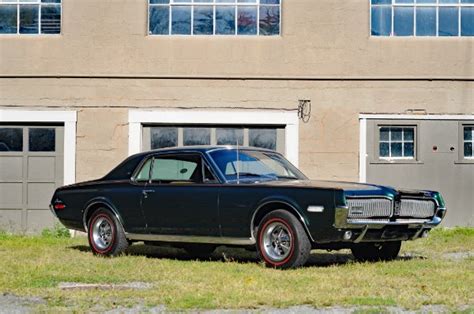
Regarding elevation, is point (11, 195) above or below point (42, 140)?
below

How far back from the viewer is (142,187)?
12445 millimetres

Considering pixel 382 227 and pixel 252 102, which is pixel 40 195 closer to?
pixel 252 102

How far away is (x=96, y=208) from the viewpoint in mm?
13008

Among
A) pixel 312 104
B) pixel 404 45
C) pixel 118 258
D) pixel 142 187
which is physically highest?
pixel 404 45

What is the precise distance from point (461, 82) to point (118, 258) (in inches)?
308

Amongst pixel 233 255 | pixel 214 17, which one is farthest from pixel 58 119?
pixel 233 255

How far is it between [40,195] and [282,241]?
25.9 ft

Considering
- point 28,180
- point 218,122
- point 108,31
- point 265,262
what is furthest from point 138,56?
point 265,262

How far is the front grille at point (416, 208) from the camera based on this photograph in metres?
11.3

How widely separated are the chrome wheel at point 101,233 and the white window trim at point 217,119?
4.64m

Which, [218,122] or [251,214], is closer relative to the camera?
[251,214]

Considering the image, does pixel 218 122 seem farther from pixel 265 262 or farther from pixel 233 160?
pixel 265 262

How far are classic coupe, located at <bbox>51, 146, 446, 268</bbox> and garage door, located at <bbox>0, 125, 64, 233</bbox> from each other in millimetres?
4203

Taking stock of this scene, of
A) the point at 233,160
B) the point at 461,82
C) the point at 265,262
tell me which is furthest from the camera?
the point at 461,82
